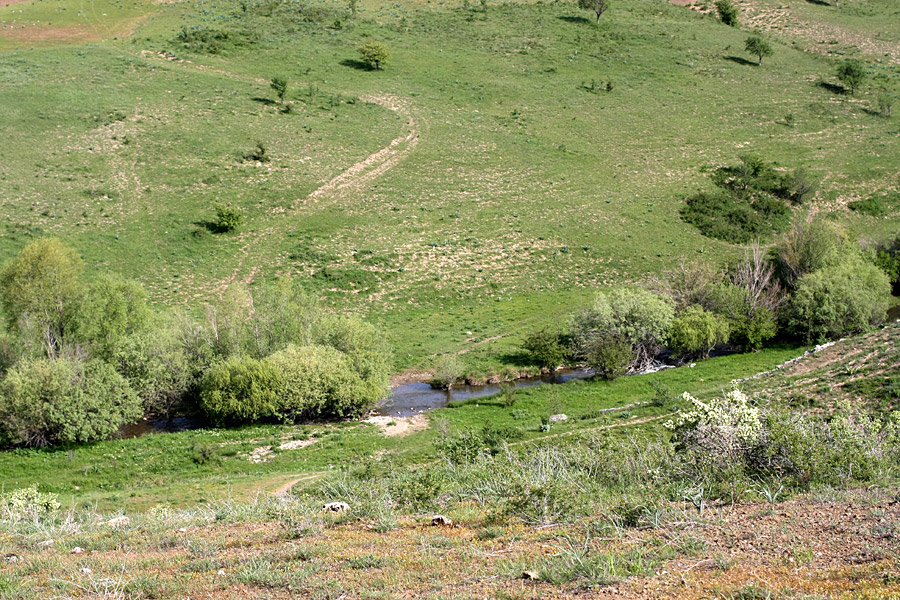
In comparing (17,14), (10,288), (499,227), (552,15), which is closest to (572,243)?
(499,227)

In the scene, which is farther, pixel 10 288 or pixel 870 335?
pixel 870 335

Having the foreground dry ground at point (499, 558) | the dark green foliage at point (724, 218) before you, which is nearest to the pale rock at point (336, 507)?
the foreground dry ground at point (499, 558)

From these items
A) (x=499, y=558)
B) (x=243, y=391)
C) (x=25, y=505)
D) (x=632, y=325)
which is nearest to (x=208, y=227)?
(x=243, y=391)

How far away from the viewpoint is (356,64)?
293 feet

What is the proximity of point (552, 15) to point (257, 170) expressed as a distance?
60414 millimetres

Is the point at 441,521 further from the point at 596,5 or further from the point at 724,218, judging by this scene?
the point at 596,5

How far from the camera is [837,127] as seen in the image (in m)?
83.3

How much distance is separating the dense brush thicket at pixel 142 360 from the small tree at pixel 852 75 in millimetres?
79850

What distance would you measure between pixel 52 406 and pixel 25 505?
9920mm

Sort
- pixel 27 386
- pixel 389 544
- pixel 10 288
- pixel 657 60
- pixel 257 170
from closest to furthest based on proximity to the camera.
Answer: pixel 389 544 < pixel 27 386 < pixel 10 288 < pixel 257 170 < pixel 657 60

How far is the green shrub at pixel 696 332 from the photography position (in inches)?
1763

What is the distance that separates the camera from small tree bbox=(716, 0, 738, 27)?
109000 mm

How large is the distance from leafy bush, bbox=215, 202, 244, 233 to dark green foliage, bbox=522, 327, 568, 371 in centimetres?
2816

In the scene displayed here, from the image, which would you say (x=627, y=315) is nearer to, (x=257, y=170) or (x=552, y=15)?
(x=257, y=170)
